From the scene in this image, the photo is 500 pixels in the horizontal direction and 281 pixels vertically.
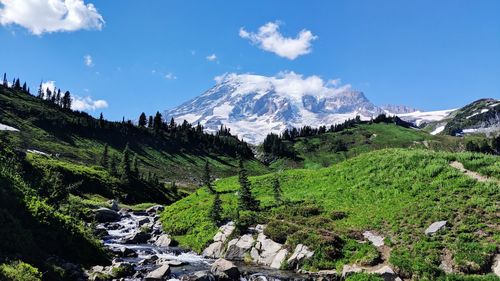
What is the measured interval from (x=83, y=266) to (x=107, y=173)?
102 m

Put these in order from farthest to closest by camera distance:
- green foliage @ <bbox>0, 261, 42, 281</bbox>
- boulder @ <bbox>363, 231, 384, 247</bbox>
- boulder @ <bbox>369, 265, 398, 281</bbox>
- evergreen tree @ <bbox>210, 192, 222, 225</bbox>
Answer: evergreen tree @ <bbox>210, 192, 222, 225</bbox>, boulder @ <bbox>363, 231, 384, 247</bbox>, boulder @ <bbox>369, 265, 398, 281</bbox>, green foliage @ <bbox>0, 261, 42, 281</bbox>

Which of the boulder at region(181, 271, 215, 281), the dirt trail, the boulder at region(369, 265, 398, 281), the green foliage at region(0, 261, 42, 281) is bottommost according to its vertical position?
the boulder at region(181, 271, 215, 281)

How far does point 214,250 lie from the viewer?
146 ft

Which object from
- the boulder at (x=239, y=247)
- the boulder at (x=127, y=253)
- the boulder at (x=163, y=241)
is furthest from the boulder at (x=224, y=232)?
the boulder at (x=127, y=253)

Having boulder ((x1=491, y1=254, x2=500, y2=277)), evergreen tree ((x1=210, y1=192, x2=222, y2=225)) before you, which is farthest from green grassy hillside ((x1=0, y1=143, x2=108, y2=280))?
boulder ((x1=491, y1=254, x2=500, y2=277))

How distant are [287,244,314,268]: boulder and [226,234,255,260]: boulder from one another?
19.5 ft

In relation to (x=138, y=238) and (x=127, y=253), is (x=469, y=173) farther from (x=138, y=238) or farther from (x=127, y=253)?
(x=138, y=238)

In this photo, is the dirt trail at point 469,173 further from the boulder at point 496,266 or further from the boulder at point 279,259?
the boulder at point 279,259

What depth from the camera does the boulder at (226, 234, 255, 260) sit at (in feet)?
136

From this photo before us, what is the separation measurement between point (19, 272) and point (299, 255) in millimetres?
22505

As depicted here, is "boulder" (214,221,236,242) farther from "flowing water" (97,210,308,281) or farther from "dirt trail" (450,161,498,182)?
"dirt trail" (450,161,498,182)

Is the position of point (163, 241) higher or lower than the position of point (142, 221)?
lower

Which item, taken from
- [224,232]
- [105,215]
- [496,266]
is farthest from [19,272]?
[105,215]

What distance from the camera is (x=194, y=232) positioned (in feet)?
169
